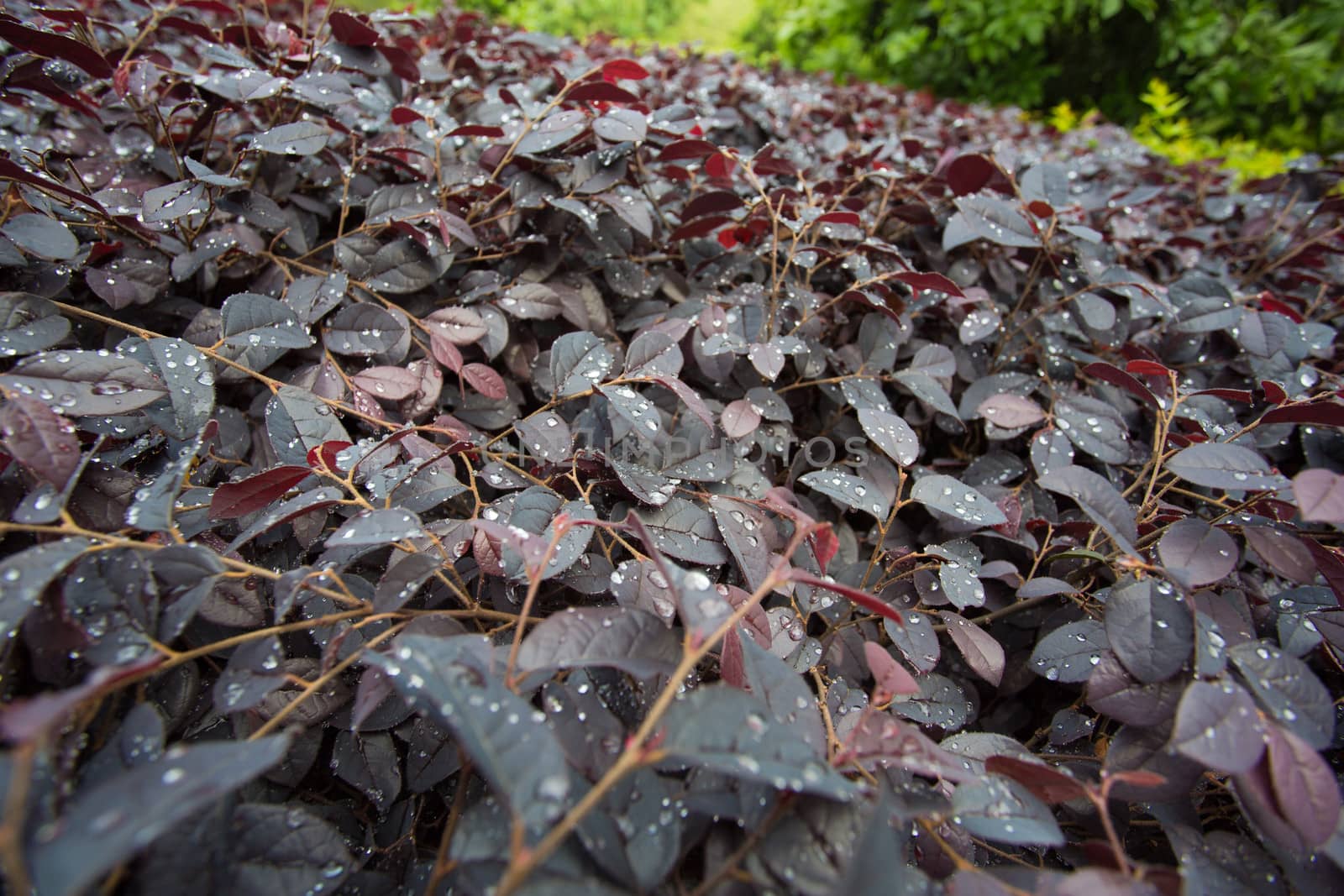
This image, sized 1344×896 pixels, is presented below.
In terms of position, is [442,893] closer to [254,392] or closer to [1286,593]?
[254,392]

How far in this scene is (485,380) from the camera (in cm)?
106

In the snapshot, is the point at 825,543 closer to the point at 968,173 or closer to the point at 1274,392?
the point at 1274,392

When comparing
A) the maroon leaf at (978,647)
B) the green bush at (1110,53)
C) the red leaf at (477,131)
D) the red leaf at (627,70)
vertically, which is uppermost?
the green bush at (1110,53)

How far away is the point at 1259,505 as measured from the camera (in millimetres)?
929

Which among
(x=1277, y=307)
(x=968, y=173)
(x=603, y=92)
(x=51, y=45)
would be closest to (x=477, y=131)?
(x=603, y=92)

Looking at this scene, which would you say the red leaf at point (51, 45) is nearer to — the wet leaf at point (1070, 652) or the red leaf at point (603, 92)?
the red leaf at point (603, 92)

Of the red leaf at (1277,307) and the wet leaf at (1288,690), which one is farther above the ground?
the red leaf at (1277,307)

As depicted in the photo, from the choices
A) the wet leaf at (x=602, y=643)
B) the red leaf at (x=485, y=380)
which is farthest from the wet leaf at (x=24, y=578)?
the red leaf at (x=485, y=380)

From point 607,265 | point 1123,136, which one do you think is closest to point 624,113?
point 607,265

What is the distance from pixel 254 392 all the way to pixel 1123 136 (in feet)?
10.6

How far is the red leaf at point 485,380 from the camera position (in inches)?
41.4

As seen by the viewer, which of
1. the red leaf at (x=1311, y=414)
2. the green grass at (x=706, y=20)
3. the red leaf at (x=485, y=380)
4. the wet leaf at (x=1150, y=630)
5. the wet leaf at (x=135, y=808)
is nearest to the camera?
the wet leaf at (x=135, y=808)

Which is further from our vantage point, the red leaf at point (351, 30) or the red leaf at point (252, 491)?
the red leaf at point (351, 30)

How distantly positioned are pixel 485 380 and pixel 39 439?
0.52 meters
